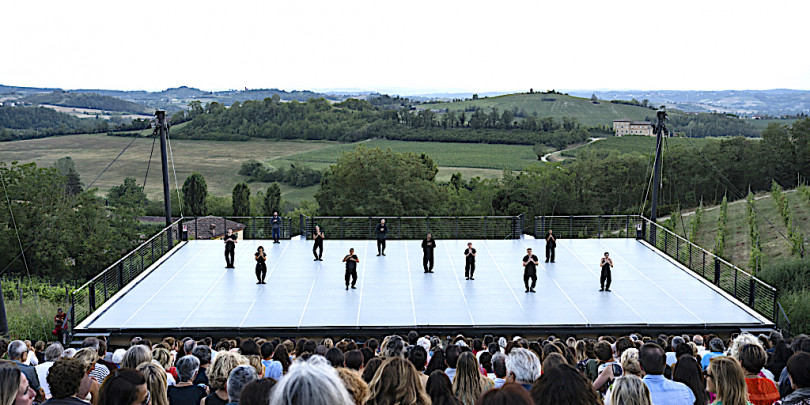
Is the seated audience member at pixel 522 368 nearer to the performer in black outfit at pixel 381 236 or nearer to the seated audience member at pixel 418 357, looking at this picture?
the seated audience member at pixel 418 357

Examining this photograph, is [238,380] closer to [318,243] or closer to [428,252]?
[428,252]

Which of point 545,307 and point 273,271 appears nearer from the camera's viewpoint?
point 545,307

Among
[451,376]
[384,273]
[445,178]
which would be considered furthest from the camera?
[445,178]

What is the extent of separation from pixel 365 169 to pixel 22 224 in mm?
29461

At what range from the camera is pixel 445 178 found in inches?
3868

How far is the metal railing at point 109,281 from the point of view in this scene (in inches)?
557

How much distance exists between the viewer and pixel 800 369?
4.57 m

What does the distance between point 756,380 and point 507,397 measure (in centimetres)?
332

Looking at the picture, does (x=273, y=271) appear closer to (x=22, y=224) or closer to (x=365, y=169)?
(x=22, y=224)

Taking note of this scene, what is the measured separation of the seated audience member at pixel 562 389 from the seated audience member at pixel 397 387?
0.73 metres

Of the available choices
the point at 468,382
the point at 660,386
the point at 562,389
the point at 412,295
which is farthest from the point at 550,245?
the point at 562,389

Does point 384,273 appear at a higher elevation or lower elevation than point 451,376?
lower

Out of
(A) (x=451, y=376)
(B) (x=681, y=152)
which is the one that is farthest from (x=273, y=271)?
(B) (x=681, y=152)

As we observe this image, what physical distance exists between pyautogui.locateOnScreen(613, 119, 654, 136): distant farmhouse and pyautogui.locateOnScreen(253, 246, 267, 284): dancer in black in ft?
402
